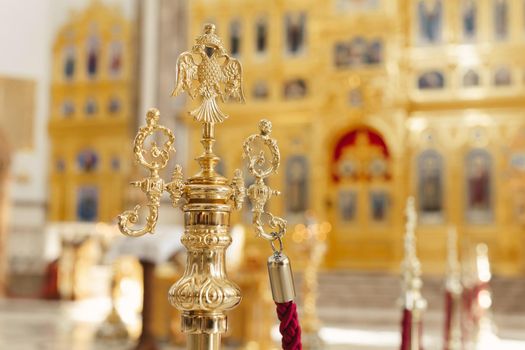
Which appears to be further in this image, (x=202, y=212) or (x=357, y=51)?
(x=357, y=51)

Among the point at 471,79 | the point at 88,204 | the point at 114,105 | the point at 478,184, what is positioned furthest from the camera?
the point at 114,105

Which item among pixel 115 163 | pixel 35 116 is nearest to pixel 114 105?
pixel 115 163

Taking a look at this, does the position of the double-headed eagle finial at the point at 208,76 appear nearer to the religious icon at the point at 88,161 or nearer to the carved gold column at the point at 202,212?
the carved gold column at the point at 202,212

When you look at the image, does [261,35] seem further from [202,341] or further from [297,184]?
[202,341]

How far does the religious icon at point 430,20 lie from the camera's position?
14414mm

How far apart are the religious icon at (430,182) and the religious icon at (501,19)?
2.44 metres

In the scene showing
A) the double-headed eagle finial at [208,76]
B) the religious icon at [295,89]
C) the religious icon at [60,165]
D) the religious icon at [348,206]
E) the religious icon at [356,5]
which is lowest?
the double-headed eagle finial at [208,76]

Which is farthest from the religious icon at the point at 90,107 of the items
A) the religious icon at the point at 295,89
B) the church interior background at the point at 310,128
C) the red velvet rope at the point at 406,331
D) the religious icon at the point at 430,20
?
the red velvet rope at the point at 406,331

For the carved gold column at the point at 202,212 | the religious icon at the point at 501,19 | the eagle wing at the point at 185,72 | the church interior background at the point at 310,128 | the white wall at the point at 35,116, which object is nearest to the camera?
the carved gold column at the point at 202,212

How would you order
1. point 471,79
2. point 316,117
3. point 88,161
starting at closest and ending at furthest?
point 471,79
point 316,117
point 88,161

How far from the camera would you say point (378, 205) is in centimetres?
1423

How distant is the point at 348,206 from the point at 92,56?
256 inches

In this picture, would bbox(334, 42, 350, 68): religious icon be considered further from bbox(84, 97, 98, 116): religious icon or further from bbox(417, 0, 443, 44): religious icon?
bbox(84, 97, 98, 116): religious icon

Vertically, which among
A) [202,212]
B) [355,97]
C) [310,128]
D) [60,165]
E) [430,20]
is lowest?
[202,212]
